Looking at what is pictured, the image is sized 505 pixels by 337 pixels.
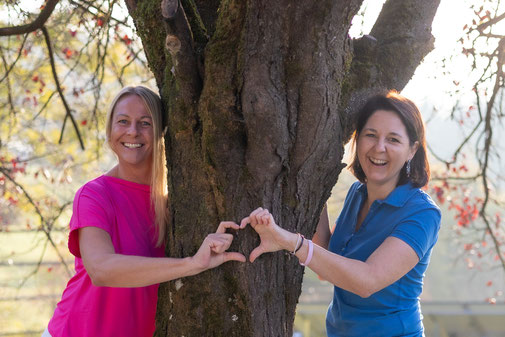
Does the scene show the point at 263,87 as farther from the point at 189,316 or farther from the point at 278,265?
the point at 189,316

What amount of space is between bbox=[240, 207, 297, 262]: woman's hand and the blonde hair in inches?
17.6

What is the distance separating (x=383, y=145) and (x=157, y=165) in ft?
3.31

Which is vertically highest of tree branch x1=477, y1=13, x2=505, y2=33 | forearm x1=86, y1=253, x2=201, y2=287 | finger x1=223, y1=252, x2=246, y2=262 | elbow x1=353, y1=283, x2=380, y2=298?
tree branch x1=477, y1=13, x2=505, y2=33

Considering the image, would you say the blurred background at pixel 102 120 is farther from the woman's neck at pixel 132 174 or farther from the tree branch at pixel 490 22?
the woman's neck at pixel 132 174

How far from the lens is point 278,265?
2395 mm

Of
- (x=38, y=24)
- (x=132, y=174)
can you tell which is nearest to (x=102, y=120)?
(x=38, y=24)

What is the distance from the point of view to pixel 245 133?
7.63ft

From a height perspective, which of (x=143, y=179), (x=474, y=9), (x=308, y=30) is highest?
(x=474, y=9)

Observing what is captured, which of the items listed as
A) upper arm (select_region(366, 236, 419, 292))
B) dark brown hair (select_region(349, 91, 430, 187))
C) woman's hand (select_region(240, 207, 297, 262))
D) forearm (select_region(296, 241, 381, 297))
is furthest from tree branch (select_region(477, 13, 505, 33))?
woman's hand (select_region(240, 207, 297, 262))

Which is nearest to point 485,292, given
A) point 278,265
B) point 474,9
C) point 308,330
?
point 308,330

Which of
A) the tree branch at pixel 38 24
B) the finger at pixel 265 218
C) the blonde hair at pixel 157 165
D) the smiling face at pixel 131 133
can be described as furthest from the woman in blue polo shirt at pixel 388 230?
the tree branch at pixel 38 24

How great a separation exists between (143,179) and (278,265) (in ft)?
2.49

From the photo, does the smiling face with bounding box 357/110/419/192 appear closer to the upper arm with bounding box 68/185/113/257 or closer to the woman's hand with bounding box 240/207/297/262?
the woman's hand with bounding box 240/207/297/262

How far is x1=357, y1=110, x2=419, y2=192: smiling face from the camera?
8.68ft
